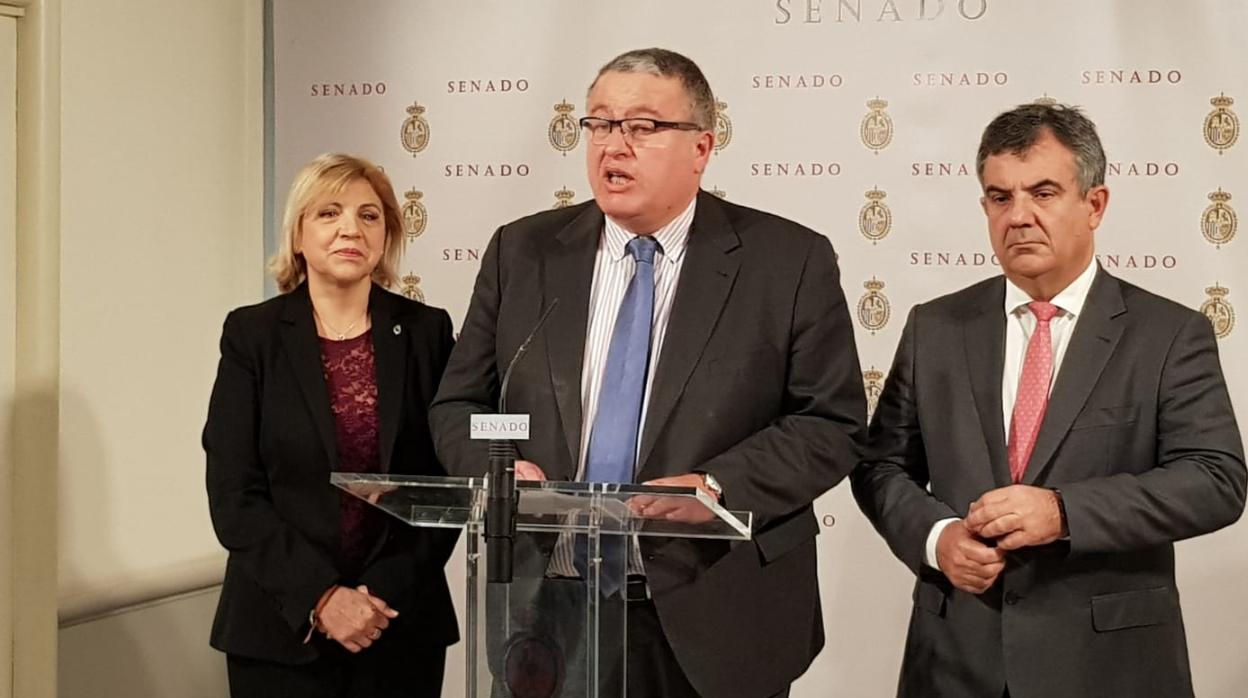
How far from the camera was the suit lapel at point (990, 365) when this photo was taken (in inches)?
115

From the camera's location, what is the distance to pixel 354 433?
3189 mm

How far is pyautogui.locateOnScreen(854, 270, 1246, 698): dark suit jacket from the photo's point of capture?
9.15 feet

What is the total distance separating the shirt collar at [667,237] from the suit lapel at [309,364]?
2.31 feet

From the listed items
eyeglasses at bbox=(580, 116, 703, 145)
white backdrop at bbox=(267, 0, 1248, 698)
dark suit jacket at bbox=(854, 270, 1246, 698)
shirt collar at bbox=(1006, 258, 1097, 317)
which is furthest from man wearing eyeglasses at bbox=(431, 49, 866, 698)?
white backdrop at bbox=(267, 0, 1248, 698)

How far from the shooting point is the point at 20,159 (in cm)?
295

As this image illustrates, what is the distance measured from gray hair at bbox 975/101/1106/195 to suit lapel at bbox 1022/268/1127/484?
234 millimetres

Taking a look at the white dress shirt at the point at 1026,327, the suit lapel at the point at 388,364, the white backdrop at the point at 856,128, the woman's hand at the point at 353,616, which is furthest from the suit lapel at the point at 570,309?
the white backdrop at the point at 856,128

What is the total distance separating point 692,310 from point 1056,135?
81cm

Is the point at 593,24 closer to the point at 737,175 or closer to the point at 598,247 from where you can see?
the point at 737,175

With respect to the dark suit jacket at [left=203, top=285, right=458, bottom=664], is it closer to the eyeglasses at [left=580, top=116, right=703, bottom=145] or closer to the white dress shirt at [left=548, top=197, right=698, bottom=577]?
the white dress shirt at [left=548, top=197, right=698, bottom=577]

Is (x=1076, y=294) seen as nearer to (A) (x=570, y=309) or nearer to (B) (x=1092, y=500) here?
(B) (x=1092, y=500)

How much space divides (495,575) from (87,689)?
2.21 m

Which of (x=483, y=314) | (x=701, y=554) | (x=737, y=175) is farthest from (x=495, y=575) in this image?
(x=737, y=175)

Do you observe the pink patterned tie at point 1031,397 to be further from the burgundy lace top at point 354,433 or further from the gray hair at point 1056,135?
the burgundy lace top at point 354,433
